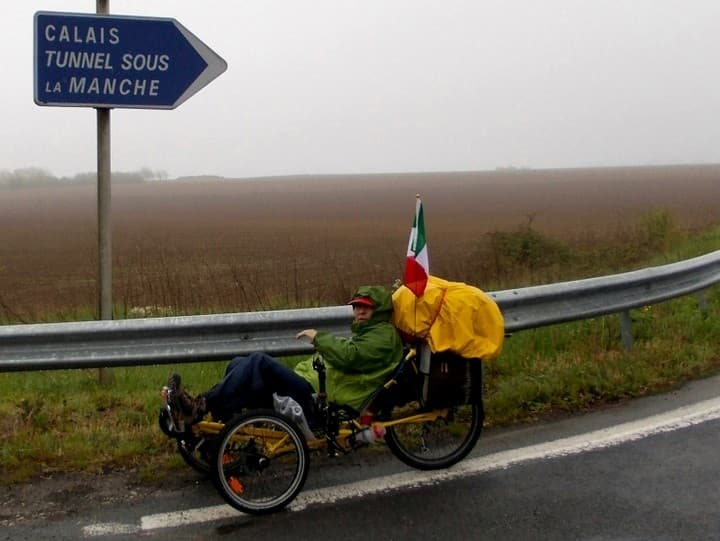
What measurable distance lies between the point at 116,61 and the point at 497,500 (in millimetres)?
3787

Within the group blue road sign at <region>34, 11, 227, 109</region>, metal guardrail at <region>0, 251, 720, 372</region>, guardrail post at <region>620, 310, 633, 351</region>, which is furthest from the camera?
guardrail post at <region>620, 310, 633, 351</region>

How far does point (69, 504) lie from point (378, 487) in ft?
5.15

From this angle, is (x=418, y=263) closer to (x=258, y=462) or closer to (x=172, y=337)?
(x=258, y=462)

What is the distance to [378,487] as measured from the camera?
14.5 ft

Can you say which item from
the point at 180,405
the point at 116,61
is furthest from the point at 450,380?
the point at 116,61

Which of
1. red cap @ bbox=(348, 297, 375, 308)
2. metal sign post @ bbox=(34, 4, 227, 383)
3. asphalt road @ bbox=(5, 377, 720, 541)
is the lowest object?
asphalt road @ bbox=(5, 377, 720, 541)

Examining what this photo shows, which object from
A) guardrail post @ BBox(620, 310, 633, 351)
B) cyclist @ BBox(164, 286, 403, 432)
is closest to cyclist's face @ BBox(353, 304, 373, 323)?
cyclist @ BBox(164, 286, 403, 432)

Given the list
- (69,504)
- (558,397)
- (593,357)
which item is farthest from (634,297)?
(69,504)

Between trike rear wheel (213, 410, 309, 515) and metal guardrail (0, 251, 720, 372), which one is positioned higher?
metal guardrail (0, 251, 720, 372)

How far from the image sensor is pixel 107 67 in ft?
18.9

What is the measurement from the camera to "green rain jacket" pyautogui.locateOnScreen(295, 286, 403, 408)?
4504 mm

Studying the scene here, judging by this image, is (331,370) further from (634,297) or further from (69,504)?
(634,297)

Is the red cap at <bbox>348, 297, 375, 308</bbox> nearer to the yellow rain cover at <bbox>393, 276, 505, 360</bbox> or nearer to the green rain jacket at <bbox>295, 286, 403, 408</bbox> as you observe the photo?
the green rain jacket at <bbox>295, 286, 403, 408</bbox>

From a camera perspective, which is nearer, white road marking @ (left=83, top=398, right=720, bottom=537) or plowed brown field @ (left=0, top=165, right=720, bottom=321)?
white road marking @ (left=83, top=398, right=720, bottom=537)
